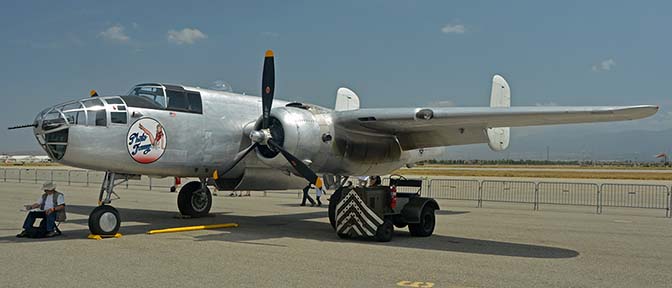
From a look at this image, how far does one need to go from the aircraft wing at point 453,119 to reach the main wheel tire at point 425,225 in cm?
204

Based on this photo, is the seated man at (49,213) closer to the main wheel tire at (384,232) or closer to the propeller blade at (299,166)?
the propeller blade at (299,166)

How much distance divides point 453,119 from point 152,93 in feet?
22.2

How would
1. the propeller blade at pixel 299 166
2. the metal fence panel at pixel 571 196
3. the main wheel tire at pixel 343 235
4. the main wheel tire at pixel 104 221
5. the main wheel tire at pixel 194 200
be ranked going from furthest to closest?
the metal fence panel at pixel 571 196
the main wheel tire at pixel 194 200
the propeller blade at pixel 299 166
the main wheel tire at pixel 343 235
the main wheel tire at pixel 104 221

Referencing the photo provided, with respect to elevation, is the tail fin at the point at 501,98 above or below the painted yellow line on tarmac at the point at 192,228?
above

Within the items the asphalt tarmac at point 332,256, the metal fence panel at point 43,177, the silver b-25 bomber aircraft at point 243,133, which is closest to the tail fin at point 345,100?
the silver b-25 bomber aircraft at point 243,133

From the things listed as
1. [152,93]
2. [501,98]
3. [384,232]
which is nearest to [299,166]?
[384,232]

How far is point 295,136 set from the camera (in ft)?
43.5

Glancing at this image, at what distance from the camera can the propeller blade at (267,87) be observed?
45.0 ft

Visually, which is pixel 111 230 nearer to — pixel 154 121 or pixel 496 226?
pixel 154 121

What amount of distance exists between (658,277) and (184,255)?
745cm

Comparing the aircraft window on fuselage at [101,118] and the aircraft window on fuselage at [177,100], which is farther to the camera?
the aircraft window on fuselage at [177,100]

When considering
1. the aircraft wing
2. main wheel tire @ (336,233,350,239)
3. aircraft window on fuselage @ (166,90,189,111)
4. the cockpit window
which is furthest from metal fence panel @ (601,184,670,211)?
the cockpit window

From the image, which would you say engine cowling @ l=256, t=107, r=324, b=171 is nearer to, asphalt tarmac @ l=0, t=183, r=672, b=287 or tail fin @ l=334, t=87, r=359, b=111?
asphalt tarmac @ l=0, t=183, r=672, b=287

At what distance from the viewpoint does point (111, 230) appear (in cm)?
1227
